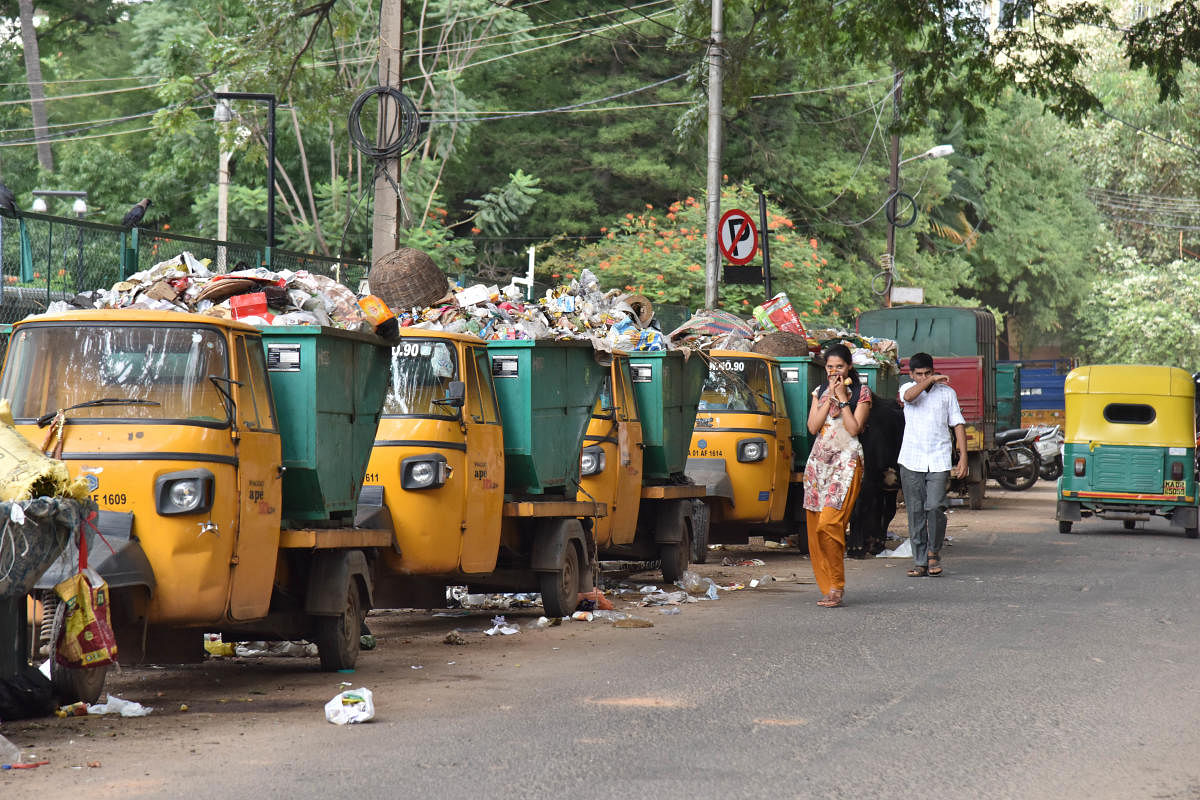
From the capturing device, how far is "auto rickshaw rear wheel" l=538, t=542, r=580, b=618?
39.3 feet

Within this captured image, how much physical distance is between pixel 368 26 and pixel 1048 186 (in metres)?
28.5

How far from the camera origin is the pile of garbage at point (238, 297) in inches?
357

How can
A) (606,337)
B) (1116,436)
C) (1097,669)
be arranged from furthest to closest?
(1116,436)
(606,337)
(1097,669)

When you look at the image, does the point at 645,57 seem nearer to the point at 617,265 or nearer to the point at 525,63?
the point at 525,63

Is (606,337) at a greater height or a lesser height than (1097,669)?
greater

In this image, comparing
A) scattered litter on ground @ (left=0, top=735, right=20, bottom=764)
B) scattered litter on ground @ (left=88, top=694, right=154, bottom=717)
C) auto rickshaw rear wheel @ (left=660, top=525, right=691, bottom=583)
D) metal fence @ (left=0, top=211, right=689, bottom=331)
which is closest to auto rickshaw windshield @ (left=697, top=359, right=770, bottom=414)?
auto rickshaw rear wheel @ (left=660, top=525, right=691, bottom=583)

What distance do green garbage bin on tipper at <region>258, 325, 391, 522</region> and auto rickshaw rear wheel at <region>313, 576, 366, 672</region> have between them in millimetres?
508

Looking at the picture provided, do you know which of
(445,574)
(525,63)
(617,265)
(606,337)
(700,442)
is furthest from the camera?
(525,63)

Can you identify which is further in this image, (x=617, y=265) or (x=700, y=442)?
(x=617, y=265)

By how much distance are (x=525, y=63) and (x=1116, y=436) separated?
65.0ft

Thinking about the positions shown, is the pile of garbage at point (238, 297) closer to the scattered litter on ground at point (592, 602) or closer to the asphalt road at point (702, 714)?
the asphalt road at point (702, 714)

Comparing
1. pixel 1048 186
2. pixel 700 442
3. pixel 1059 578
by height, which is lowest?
pixel 1059 578

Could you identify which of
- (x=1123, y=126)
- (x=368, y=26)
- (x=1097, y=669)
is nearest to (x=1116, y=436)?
(x=1097, y=669)

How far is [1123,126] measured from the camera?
5722cm
